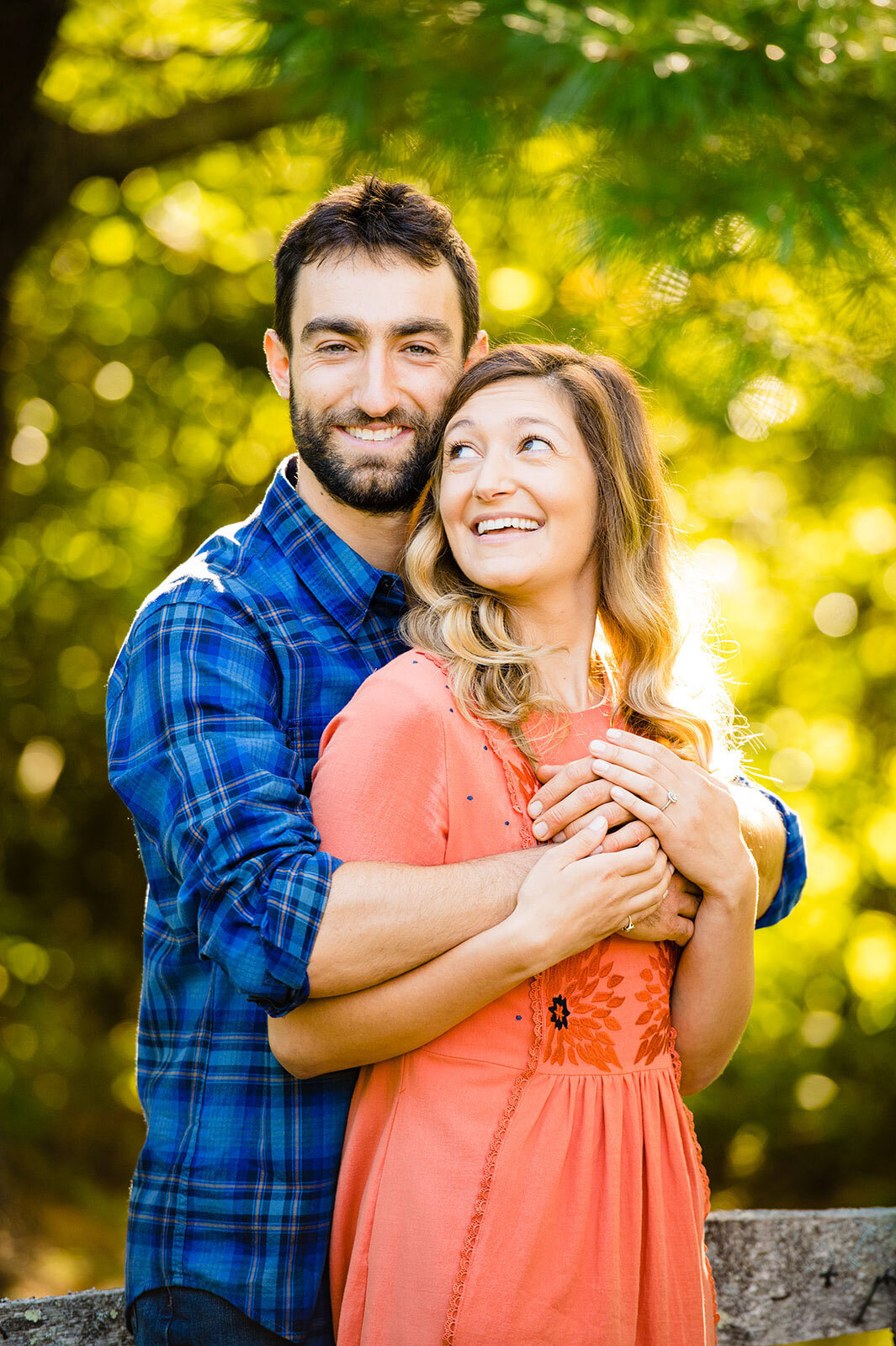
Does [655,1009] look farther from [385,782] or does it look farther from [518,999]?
[385,782]

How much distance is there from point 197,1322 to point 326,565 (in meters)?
1.07

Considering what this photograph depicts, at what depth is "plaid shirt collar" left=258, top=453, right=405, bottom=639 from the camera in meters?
1.76

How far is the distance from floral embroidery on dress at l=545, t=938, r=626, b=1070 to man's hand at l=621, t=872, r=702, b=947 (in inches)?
2.4

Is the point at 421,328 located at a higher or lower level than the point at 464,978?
higher

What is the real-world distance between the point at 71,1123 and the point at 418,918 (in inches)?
181

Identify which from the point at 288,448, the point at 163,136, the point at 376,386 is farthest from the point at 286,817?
the point at 288,448

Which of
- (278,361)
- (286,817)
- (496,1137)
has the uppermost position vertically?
(278,361)

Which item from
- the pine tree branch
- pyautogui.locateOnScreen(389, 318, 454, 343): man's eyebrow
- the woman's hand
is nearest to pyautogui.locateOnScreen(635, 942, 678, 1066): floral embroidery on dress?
the woman's hand

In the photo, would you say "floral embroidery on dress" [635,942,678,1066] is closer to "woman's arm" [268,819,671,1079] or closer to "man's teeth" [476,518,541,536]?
"woman's arm" [268,819,671,1079]

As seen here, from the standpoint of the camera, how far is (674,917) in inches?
61.3

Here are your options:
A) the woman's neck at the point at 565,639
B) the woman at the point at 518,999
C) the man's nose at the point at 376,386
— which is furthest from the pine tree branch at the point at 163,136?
the woman's neck at the point at 565,639

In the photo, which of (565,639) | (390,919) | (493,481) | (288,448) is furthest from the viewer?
(288,448)

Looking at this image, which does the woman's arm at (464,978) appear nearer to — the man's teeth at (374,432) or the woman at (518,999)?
the woman at (518,999)

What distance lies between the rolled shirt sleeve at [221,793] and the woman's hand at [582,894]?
25cm
